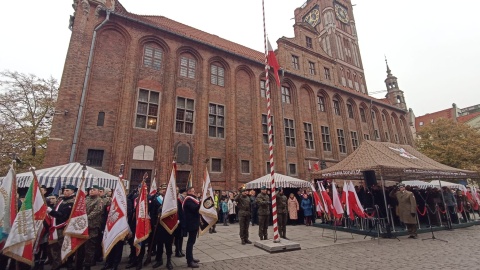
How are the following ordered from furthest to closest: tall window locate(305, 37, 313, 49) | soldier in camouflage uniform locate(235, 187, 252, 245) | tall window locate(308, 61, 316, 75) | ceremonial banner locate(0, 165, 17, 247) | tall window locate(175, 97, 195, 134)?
tall window locate(305, 37, 313, 49)
tall window locate(308, 61, 316, 75)
tall window locate(175, 97, 195, 134)
soldier in camouflage uniform locate(235, 187, 252, 245)
ceremonial banner locate(0, 165, 17, 247)

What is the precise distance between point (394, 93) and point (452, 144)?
12.9 metres

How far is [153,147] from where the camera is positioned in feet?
48.9

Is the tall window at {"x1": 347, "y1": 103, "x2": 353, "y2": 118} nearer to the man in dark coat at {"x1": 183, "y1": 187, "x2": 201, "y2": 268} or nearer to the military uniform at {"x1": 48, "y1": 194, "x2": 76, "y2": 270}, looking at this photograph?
the man in dark coat at {"x1": 183, "y1": 187, "x2": 201, "y2": 268}

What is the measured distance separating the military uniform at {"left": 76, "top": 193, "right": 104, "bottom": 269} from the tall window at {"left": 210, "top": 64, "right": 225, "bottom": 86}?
14.9 metres

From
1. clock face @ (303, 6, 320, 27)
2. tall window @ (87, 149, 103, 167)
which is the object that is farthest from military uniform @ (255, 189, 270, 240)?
clock face @ (303, 6, 320, 27)

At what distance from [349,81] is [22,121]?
36.8 meters

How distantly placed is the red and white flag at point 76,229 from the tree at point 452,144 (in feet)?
127

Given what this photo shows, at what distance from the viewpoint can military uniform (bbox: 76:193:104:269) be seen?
4953mm

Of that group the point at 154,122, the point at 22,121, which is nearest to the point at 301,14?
the point at 154,122

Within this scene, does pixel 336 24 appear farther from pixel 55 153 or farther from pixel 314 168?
pixel 55 153

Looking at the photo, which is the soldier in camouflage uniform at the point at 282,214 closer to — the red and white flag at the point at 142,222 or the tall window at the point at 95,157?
the red and white flag at the point at 142,222

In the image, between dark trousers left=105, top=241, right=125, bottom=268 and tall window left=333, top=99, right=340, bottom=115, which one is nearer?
dark trousers left=105, top=241, right=125, bottom=268

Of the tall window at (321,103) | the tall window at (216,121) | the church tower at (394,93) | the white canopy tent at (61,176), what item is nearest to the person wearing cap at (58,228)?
the white canopy tent at (61,176)

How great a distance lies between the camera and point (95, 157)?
13.2m
